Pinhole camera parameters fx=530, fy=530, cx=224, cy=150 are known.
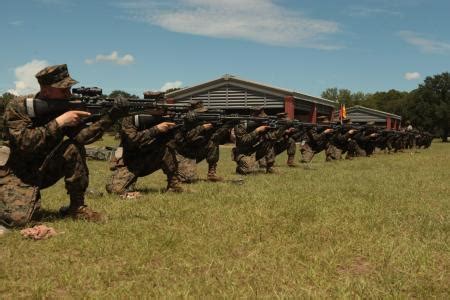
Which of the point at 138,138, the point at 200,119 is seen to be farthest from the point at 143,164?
the point at 200,119

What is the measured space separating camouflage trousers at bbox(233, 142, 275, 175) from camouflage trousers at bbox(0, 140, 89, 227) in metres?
8.74

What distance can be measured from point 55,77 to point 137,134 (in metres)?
3.48

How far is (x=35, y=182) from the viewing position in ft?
24.3

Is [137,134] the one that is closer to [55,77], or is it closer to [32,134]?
[55,77]

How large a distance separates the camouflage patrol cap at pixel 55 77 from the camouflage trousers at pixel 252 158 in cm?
925

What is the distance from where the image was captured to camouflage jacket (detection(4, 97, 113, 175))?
696cm

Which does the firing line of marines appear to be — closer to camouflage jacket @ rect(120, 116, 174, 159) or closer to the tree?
camouflage jacket @ rect(120, 116, 174, 159)

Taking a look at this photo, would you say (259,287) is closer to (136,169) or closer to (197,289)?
(197,289)

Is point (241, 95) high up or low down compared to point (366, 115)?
up

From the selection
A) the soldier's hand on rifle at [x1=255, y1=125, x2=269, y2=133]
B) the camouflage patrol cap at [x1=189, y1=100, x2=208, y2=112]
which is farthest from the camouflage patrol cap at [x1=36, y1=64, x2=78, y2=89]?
the soldier's hand on rifle at [x1=255, y1=125, x2=269, y2=133]

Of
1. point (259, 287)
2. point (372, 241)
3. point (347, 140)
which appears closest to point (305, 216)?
point (372, 241)

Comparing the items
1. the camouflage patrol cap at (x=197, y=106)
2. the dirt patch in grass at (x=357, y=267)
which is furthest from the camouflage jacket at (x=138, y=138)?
the dirt patch in grass at (x=357, y=267)

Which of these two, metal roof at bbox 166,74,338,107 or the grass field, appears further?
metal roof at bbox 166,74,338,107

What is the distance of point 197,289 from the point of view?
15.5 feet
